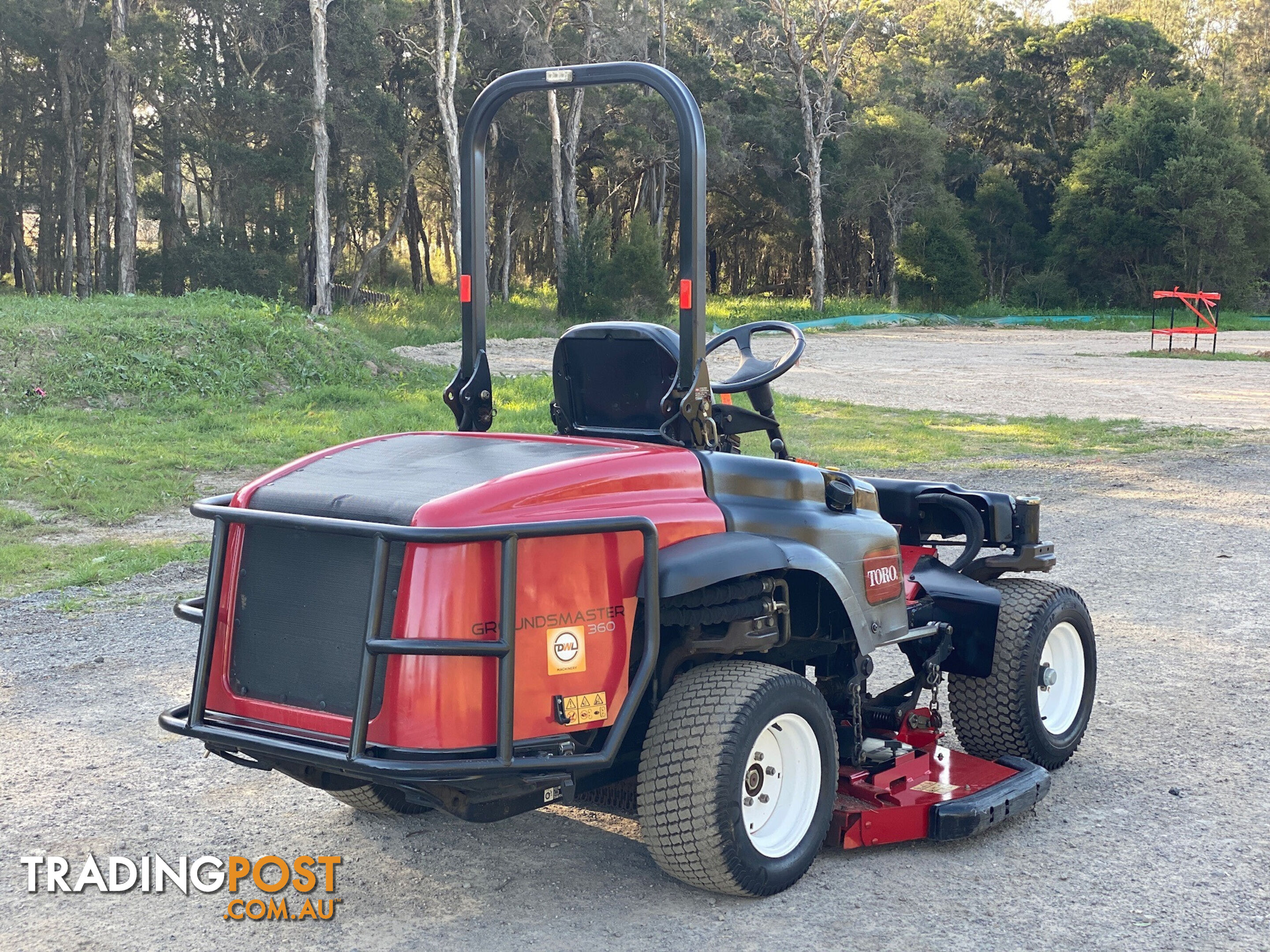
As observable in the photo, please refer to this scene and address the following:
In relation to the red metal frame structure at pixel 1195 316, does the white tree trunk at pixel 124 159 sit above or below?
above

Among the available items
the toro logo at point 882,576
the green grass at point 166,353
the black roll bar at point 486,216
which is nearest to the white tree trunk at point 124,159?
the green grass at point 166,353

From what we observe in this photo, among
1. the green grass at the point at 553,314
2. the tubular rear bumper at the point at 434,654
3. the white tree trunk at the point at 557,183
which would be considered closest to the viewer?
the tubular rear bumper at the point at 434,654

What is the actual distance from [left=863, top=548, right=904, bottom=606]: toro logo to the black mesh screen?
164 cm

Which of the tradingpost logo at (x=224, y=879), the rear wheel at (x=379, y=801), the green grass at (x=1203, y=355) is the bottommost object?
the tradingpost logo at (x=224, y=879)

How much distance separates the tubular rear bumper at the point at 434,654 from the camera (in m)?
3.10

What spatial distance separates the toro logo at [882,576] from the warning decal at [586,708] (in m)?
1.11

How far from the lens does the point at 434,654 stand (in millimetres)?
3090

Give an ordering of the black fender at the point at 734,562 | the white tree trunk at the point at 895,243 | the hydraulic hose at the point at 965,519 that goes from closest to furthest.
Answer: the black fender at the point at 734,562 → the hydraulic hose at the point at 965,519 → the white tree trunk at the point at 895,243

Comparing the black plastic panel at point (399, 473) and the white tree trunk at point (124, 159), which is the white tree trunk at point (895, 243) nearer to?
the white tree trunk at point (124, 159)

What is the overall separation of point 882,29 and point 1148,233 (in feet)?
55.5

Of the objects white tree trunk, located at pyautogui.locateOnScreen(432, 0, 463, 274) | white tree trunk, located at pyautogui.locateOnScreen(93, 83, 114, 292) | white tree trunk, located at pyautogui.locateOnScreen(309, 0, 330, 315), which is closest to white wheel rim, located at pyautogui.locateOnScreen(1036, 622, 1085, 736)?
white tree trunk, located at pyautogui.locateOnScreen(309, 0, 330, 315)

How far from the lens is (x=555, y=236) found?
42.6m

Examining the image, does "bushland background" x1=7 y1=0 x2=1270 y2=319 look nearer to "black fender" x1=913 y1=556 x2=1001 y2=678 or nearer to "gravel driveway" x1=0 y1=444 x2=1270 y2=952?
"gravel driveway" x1=0 y1=444 x2=1270 y2=952

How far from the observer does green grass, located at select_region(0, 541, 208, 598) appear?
8.32 m
